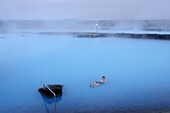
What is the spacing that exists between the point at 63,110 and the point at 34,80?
4.69 meters

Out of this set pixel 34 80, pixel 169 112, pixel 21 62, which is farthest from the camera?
pixel 21 62

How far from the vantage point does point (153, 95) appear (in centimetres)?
996

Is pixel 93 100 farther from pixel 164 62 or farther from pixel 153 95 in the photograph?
pixel 164 62

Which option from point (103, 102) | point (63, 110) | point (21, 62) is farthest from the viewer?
Answer: point (21, 62)

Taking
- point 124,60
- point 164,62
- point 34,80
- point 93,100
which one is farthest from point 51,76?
point 164,62

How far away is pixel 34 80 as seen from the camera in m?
12.7

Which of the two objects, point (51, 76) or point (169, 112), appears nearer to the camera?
point (169, 112)

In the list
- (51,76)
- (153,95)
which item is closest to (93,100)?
(153,95)

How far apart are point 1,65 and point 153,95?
38.2ft

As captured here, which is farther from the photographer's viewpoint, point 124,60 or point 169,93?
point 124,60

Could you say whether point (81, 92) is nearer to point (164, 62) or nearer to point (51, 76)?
point (51, 76)

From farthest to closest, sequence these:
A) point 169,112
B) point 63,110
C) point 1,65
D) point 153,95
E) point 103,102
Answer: point 1,65
point 153,95
point 103,102
point 63,110
point 169,112

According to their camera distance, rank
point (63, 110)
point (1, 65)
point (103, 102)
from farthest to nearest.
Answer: point (1, 65)
point (103, 102)
point (63, 110)

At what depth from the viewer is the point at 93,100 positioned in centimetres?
949
